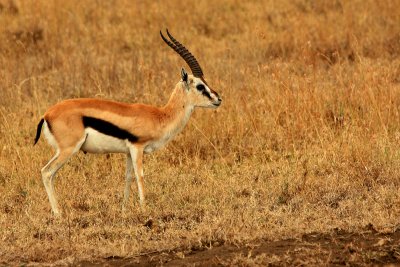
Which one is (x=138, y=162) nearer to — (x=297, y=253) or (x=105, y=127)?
(x=105, y=127)

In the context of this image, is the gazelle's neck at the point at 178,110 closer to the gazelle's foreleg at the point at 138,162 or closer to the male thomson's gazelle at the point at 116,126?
the male thomson's gazelle at the point at 116,126

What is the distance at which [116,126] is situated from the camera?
7.89 meters

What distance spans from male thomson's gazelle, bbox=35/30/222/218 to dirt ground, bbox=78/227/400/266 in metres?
1.61

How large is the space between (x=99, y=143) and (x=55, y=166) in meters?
0.43

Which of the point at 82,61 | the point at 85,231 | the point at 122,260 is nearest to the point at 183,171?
the point at 85,231

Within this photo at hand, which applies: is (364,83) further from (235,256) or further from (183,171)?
(235,256)

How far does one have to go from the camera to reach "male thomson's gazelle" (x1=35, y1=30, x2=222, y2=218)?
773cm

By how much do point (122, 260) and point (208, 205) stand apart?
61.9 inches

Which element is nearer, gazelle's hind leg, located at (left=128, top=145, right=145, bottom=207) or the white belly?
the white belly

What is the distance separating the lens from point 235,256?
6086mm

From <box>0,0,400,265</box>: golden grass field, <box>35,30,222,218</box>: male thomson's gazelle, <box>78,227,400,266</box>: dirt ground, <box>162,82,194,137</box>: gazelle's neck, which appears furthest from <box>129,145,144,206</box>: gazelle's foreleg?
<box>78,227,400,266</box>: dirt ground

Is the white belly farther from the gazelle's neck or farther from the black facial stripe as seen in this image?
the black facial stripe

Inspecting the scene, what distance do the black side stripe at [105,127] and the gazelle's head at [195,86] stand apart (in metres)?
0.85

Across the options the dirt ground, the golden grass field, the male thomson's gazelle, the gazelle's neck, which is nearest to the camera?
the dirt ground
